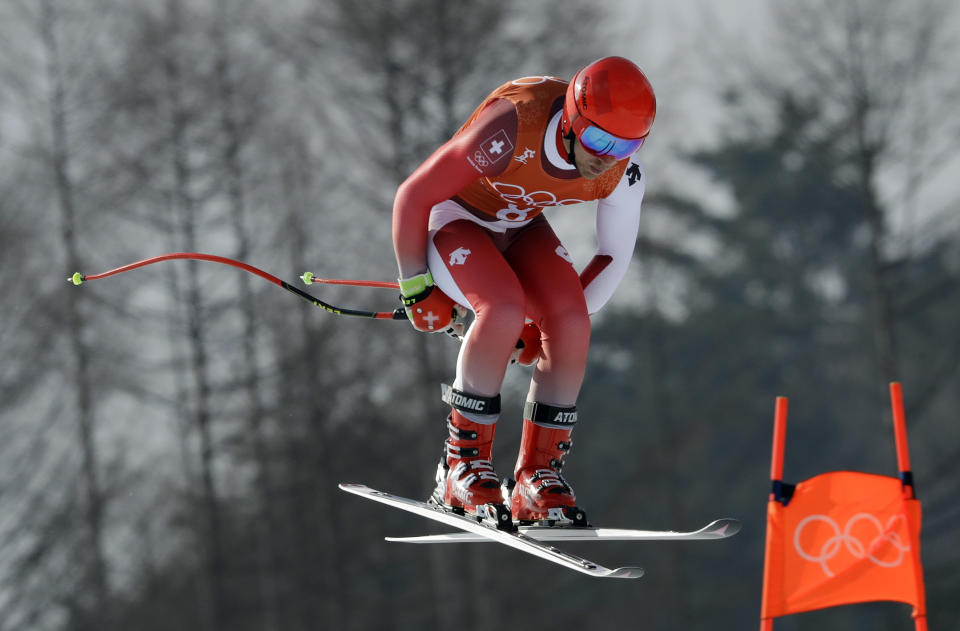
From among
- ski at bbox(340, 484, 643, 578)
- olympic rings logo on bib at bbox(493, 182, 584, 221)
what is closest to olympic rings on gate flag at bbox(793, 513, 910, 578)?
ski at bbox(340, 484, 643, 578)

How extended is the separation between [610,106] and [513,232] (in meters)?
1.05

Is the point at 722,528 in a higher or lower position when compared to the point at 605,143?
lower

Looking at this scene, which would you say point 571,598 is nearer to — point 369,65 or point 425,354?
point 425,354

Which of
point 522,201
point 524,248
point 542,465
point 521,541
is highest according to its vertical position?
point 522,201

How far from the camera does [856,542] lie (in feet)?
18.7

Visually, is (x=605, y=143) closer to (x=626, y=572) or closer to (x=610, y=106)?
(x=610, y=106)

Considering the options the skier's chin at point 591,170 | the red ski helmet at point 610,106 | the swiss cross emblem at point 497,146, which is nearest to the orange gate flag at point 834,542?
the skier's chin at point 591,170

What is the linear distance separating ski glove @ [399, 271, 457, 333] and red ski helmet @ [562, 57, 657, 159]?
38.0 inches

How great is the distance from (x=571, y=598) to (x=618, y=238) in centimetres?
1964

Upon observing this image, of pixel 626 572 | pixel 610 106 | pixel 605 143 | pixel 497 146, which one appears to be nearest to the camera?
pixel 626 572

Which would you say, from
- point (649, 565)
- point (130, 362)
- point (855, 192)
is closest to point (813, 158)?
point (855, 192)

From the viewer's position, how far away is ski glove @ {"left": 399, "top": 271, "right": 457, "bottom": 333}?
5.34 meters

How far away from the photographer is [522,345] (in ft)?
18.5

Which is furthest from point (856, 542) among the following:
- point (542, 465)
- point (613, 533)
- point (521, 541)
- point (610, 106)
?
point (610, 106)
